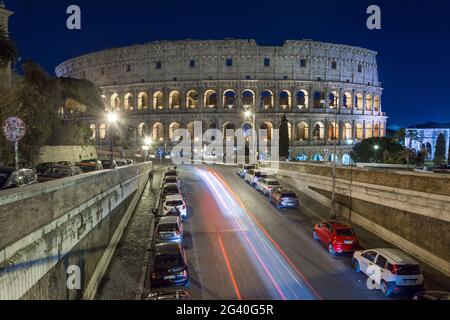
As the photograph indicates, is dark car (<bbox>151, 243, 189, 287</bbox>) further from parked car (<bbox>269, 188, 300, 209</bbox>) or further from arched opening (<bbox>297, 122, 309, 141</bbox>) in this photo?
arched opening (<bbox>297, 122, 309, 141</bbox>)

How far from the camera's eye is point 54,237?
9664 mm

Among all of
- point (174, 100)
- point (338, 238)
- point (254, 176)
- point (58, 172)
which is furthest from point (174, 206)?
point (174, 100)

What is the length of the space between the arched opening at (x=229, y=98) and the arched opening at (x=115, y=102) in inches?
925

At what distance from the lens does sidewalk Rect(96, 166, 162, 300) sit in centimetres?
1318

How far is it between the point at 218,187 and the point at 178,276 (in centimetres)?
2048

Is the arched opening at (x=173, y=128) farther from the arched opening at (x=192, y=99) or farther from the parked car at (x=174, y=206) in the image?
the parked car at (x=174, y=206)

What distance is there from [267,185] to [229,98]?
45894 millimetres

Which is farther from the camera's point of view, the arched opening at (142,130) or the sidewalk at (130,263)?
the arched opening at (142,130)

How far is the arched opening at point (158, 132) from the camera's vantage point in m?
73.7

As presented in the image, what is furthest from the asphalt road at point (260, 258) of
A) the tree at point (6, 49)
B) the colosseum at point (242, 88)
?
the colosseum at point (242, 88)

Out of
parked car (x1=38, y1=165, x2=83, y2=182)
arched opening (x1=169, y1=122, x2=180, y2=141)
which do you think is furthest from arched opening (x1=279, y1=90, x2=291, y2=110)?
parked car (x1=38, y1=165, x2=83, y2=182)
